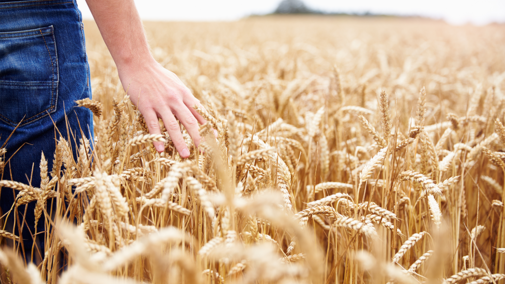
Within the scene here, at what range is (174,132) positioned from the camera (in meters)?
0.97

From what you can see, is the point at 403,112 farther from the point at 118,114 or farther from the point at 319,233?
the point at 118,114

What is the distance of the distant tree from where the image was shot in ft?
158

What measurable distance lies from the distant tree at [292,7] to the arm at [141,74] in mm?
50179

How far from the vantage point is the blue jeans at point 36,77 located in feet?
3.19

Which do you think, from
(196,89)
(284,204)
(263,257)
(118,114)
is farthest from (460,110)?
(263,257)

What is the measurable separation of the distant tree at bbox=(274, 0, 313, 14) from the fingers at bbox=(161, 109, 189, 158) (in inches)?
1979

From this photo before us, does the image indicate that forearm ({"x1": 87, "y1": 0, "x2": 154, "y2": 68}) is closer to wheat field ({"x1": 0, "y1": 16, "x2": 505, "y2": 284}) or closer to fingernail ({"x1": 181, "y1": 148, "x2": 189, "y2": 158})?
wheat field ({"x1": 0, "y1": 16, "x2": 505, "y2": 284})

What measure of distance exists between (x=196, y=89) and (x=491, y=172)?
1.61 metres

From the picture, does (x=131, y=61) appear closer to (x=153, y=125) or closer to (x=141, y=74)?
(x=141, y=74)

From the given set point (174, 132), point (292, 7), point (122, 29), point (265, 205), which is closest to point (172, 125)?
point (174, 132)

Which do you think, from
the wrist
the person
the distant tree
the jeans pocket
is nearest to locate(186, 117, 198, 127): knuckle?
the person

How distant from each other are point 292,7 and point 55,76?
5265 cm

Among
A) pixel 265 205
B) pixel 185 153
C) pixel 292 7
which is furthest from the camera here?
pixel 292 7

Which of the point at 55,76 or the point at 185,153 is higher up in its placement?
the point at 55,76
